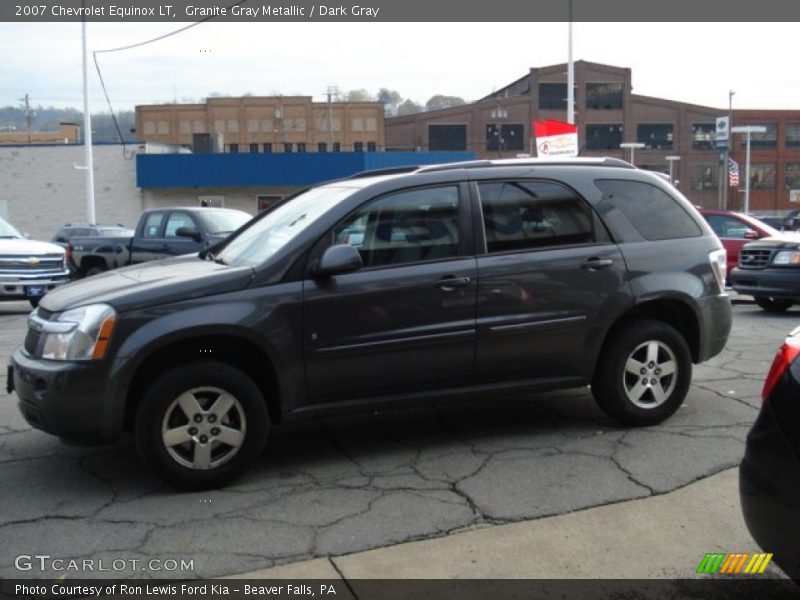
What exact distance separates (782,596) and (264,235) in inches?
142

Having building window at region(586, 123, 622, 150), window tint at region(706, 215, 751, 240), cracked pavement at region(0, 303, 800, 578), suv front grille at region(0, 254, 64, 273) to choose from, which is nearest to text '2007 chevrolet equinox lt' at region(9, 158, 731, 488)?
cracked pavement at region(0, 303, 800, 578)

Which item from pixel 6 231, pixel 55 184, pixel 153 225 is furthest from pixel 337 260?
pixel 55 184

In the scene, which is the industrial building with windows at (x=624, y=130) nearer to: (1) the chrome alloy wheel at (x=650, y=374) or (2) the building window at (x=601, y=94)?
(2) the building window at (x=601, y=94)

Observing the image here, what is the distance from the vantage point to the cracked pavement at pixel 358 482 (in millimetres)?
3957

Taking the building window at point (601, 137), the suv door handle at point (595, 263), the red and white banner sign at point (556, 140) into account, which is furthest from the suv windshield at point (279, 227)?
the building window at point (601, 137)

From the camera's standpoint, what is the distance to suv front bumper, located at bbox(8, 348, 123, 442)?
14.3ft

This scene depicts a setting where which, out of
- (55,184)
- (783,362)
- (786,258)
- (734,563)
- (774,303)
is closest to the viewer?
(783,362)

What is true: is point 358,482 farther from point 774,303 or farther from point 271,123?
point 271,123

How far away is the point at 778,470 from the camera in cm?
294

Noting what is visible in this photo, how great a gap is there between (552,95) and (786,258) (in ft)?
236

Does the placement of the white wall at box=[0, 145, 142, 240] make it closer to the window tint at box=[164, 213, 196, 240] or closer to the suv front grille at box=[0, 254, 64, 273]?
the suv front grille at box=[0, 254, 64, 273]

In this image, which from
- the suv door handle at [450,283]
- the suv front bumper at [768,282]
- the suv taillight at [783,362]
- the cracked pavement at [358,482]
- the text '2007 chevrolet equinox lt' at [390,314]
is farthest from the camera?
the suv front bumper at [768,282]

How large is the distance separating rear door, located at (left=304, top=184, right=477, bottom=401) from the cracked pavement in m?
0.55

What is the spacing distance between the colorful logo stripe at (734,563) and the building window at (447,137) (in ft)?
256
